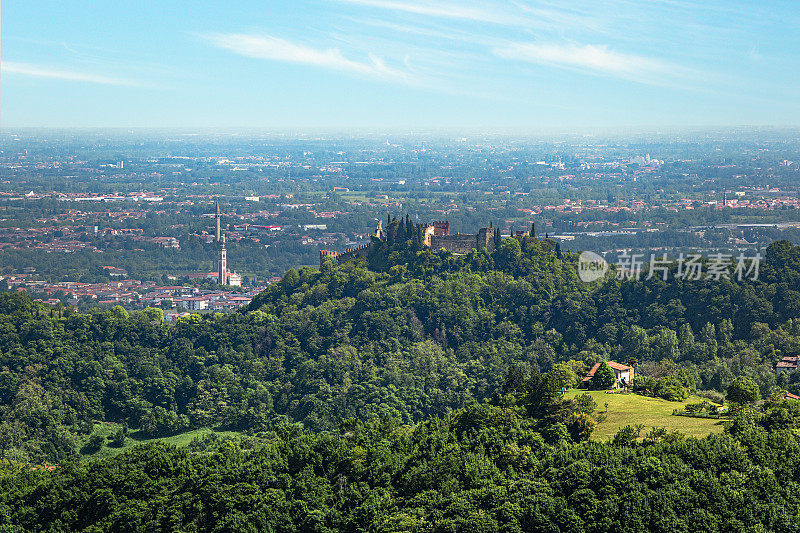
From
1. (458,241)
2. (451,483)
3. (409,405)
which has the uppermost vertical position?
(458,241)

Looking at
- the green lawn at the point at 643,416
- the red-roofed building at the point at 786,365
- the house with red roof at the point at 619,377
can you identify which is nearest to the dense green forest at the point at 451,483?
the green lawn at the point at 643,416

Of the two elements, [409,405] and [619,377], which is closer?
[619,377]

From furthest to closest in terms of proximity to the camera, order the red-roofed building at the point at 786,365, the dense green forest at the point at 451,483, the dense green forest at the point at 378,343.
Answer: the dense green forest at the point at 378,343
the red-roofed building at the point at 786,365
the dense green forest at the point at 451,483

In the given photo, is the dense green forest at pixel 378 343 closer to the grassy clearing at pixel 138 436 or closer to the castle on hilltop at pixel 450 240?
the grassy clearing at pixel 138 436

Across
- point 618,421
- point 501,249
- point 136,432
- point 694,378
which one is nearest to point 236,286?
point 501,249

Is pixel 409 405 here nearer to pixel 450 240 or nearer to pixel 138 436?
pixel 138 436

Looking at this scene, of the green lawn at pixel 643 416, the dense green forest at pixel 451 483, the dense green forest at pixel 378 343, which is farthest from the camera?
the dense green forest at pixel 378 343

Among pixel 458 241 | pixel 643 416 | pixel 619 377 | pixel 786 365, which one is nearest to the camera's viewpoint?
pixel 643 416

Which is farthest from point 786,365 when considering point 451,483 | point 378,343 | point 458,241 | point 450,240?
point 451,483

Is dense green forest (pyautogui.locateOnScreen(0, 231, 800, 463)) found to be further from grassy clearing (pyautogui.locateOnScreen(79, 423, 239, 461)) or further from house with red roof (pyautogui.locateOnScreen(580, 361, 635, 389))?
house with red roof (pyautogui.locateOnScreen(580, 361, 635, 389))

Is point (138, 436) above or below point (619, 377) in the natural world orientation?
below
